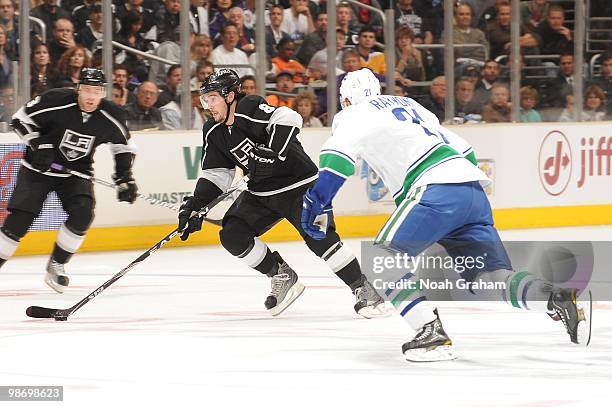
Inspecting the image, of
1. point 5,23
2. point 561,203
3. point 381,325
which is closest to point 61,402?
point 381,325

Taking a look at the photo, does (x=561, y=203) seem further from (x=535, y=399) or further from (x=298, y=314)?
(x=535, y=399)

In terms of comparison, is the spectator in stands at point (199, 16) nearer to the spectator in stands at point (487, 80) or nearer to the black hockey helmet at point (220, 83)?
the spectator in stands at point (487, 80)

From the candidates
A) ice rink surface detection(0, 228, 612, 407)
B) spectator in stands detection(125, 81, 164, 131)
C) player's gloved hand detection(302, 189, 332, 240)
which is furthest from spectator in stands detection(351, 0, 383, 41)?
player's gloved hand detection(302, 189, 332, 240)

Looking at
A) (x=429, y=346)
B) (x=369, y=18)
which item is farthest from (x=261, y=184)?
(x=369, y=18)

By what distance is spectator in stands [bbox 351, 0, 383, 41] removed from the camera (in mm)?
9930

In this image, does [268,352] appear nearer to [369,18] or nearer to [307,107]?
[307,107]

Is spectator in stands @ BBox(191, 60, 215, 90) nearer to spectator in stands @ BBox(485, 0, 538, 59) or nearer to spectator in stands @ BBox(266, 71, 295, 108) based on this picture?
spectator in stands @ BBox(266, 71, 295, 108)

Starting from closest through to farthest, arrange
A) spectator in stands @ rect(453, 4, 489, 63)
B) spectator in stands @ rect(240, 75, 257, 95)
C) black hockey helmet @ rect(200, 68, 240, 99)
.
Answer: black hockey helmet @ rect(200, 68, 240, 99) < spectator in stands @ rect(240, 75, 257, 95) < spectator in stands @ rect(453, 4, 489, 63)

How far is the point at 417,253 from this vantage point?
14.5ft

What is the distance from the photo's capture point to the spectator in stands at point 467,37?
33.8ft

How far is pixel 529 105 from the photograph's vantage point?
1056 centimetres

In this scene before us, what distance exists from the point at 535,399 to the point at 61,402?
1.37 meters

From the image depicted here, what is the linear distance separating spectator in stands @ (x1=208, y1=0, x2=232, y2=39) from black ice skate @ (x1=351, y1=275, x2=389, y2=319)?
388 cm

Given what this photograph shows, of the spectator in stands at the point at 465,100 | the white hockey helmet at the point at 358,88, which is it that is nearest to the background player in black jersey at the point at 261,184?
the white hockey helmet at the point at 358,88
